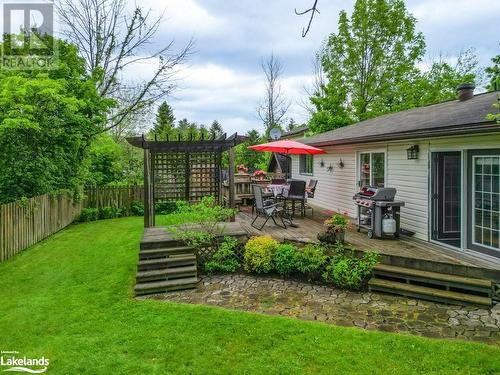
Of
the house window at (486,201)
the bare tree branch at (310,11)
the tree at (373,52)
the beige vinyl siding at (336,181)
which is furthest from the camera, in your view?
the tree at (373,52)

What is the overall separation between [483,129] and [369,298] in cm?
312

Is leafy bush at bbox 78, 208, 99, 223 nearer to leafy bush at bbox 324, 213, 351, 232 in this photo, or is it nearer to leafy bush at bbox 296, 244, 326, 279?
leafy bush at bbox 296, 244, 326, 279

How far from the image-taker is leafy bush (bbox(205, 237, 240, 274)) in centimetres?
636

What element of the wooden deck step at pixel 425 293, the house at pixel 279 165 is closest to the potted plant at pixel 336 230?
the wooden deck step at pixel 425 293

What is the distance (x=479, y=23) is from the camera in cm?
1018

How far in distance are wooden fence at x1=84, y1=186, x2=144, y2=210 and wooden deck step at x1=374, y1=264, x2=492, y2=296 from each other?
10.6 meters

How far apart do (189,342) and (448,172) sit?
18.9 ft

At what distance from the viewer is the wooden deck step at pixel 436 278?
4.91 meters

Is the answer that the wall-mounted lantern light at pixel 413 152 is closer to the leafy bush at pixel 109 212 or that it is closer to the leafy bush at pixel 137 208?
the leafy bush at pixel 137 208

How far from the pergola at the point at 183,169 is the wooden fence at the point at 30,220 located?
Answer: 3121 mm

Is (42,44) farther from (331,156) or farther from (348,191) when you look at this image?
(348,191)

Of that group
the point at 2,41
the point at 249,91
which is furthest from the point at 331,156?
the point at 249,91

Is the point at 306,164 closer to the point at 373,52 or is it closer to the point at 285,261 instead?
the point at 285,261

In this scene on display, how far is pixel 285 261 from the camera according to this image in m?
6.05
